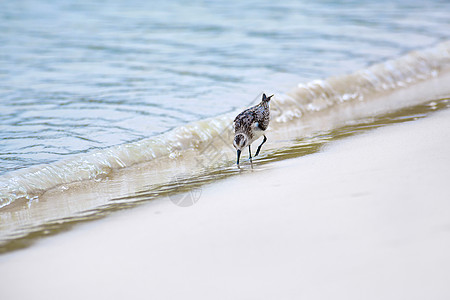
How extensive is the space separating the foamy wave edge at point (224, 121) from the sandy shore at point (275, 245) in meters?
1.33

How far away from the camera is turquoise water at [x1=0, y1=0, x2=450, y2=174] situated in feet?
Answer: 21.3

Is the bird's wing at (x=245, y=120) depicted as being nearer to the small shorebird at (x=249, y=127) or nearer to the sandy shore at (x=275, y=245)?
the small shorebird at (x=249, y=127)

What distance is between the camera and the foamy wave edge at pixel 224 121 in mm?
4945

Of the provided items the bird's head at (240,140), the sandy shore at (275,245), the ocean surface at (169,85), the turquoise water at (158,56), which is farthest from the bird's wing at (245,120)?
the turquoise water at (158,56)

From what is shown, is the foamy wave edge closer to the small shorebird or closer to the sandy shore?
the small shorebird

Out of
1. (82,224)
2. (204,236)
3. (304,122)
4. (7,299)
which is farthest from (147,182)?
(304,122)

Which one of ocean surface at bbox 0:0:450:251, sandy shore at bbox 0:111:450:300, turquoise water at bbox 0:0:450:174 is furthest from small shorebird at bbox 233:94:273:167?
turquoise water at bbox 0:0:450:174

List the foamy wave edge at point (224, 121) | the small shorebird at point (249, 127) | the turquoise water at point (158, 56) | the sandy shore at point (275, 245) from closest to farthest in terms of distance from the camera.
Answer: the sandy shore at point (275, 245), the foamy wave edge at point (224, 121), the small shorebird at point (249, 127), the turquoise water at point (158, 56)

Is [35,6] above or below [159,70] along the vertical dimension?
above

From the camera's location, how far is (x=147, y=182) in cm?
491

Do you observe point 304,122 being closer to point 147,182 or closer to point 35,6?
point 147,182

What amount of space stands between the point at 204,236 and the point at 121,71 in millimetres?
6100

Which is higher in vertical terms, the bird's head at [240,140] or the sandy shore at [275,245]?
the bird's head at [240,140]

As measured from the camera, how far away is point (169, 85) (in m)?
8.04
